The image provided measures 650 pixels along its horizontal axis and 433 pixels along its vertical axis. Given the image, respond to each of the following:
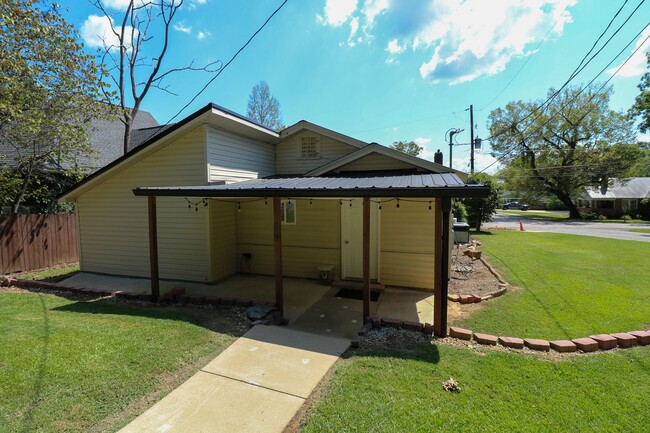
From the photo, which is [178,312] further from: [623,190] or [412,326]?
[623,190]

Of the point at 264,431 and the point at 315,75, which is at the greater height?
the point at 315,75

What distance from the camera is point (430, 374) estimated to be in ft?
11.8

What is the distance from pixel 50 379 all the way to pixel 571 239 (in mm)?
19282

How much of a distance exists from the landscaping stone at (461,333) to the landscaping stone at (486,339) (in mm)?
103

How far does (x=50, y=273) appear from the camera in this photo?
9.10 meters

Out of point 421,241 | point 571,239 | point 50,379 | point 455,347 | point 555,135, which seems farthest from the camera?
point 555,135

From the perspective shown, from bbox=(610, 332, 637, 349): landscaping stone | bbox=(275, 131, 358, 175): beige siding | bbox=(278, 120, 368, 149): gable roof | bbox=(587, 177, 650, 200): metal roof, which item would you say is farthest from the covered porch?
bbox=(587, 177, 650, 200): metal roof

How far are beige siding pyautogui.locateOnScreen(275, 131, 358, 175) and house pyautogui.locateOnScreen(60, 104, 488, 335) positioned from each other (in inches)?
1.2

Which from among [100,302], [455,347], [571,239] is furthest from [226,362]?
[571,239]

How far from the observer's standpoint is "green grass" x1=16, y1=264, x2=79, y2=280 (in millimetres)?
8609

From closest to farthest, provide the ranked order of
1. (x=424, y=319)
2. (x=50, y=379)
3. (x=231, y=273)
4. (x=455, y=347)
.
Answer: (x=50, y=379) < (x=455, y=347) < (x=424, y=319) < (x=231, y=273)

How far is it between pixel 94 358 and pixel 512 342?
5755 millimetres

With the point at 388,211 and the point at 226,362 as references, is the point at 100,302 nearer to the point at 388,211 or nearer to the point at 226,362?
the point at 226,362

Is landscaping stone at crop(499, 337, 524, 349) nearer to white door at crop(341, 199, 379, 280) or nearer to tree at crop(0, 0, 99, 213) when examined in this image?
white door at crop(341, 199, 379, 280)
